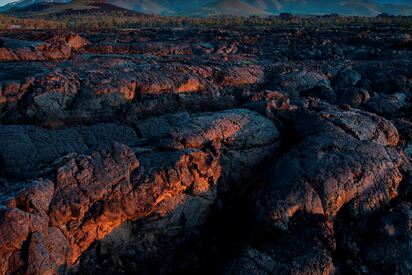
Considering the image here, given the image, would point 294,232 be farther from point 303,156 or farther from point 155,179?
point 155,179

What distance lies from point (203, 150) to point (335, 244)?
3133 millimetres

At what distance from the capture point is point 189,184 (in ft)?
28.5

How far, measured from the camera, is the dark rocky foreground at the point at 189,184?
734 centimetres

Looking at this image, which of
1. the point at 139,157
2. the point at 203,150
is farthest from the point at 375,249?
the point at 139,157

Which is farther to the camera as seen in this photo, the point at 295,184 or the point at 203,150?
the point at 203,150

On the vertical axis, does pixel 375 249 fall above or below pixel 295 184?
below

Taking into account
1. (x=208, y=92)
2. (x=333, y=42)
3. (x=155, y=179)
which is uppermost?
(x=155, y=179)

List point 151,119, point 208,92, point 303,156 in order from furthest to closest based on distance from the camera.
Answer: point 208,92, point 151,119, point 303,156

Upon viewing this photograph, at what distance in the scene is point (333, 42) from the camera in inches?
1245

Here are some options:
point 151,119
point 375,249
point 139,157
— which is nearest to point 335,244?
point 375,249

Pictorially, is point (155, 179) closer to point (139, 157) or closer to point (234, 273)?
point (139, 157)

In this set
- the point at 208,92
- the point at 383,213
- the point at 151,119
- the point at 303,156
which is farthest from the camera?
the point at 208,92

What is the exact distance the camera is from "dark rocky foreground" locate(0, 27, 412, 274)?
7344 millimetres

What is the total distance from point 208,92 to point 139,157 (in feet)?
20.3
